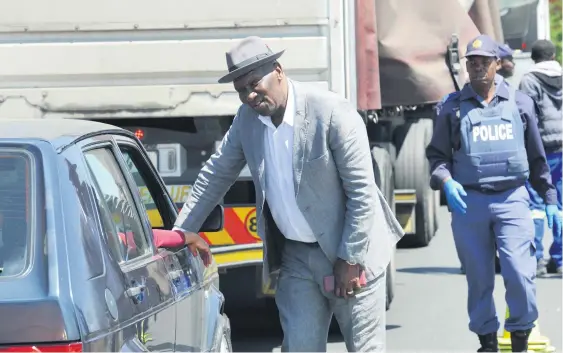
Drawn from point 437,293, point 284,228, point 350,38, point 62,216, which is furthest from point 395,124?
point 62,216

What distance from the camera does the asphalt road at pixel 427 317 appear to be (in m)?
8.34

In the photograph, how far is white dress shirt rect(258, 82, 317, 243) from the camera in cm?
508

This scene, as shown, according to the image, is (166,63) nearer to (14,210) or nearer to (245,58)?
(245,58)

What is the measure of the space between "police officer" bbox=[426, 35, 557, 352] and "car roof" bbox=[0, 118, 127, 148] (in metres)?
2.91

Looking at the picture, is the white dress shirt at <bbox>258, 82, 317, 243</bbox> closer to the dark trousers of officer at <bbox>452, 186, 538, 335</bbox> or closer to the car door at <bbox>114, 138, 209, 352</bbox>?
the car door at <bbox>114, 138, 209, 352</bbox>

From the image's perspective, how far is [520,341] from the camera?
7160mm

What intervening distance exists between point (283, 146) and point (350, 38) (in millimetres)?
2757

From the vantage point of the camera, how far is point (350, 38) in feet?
25.4

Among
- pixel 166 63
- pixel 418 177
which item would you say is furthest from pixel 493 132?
pixel 418 177

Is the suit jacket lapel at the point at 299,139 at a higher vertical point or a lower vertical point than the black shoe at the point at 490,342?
higher

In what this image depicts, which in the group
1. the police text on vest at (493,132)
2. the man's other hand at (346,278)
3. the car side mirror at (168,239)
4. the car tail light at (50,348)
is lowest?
the car tail light at (50,348)

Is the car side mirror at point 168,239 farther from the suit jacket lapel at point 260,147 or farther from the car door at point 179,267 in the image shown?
the suit jacket lapel at point 260,147

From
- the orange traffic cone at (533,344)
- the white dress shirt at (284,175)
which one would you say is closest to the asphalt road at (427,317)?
the orange traffic cone at (533,344)

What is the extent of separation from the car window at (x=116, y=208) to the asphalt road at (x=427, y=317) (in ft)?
11.8
